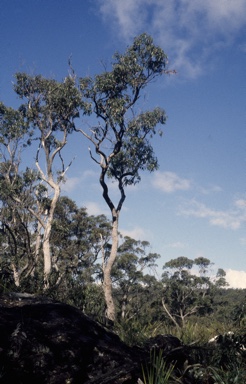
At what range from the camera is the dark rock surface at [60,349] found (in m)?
3.80

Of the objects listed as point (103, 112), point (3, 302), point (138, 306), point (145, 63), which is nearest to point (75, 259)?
point (138, 306)

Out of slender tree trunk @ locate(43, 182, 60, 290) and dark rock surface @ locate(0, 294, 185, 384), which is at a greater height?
slender tree trunk @ locate(43, 182, 60, 290)

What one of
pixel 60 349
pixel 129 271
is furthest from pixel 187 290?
pixel 60 349

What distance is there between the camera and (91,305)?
28.7 ft

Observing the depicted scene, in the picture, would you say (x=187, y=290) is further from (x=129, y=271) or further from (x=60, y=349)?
(x=60, y=349)

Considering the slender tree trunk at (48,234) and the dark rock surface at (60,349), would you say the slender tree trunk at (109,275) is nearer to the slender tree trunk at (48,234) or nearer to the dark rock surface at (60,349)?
the slender tree trunk at (48,234)

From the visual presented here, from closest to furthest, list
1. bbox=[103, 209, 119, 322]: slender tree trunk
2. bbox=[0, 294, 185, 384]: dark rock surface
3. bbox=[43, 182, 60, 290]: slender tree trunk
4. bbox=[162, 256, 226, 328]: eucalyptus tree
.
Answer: bbox=[0, 294, 185, 384]: dark rock surface
bbox=[103, 209, 119, 322]: slender tree trunk
bbox=[43, 182, 60, 290]: slender tree trunk
bbox=[162, 256, 226, 328]: eucalyptus tree

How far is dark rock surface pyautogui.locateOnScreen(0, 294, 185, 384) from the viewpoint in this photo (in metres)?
3.80

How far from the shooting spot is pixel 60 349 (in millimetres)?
4211

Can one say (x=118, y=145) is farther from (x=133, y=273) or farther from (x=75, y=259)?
(x=133, y=273)

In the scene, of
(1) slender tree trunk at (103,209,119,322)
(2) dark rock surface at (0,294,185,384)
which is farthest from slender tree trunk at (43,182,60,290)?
(2) dark rock surface at (0,294,185,384)

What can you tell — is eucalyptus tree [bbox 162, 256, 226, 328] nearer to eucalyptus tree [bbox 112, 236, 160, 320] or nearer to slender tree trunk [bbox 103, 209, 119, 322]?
eucalyptus tree [bbox 112, 236, 160, 320]

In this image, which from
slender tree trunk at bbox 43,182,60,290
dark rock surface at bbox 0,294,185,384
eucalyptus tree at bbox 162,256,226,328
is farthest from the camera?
eucalyptus tree at bbox 162,256,226,328

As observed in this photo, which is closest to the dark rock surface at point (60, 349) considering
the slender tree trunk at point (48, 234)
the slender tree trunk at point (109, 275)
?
the slender tree trunk at point (109, 275)
